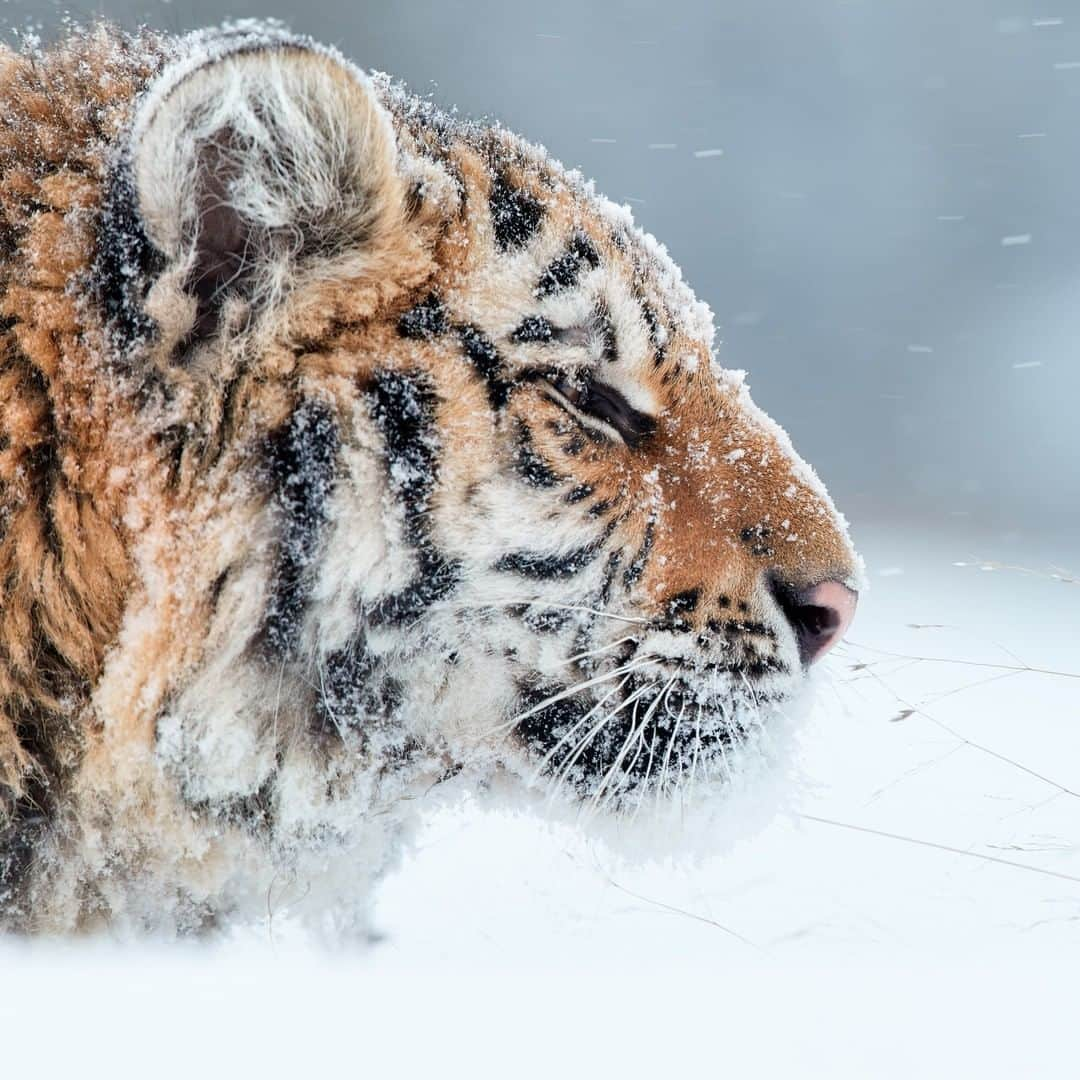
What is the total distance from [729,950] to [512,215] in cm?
186

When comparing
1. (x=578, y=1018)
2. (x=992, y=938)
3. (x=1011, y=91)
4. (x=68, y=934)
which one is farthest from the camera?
(x=1011, y=91)

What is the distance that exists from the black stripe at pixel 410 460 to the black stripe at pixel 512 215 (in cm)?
39

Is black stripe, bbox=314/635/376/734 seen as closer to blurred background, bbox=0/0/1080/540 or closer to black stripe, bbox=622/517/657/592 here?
black stripe, bbox=622/517/657/592

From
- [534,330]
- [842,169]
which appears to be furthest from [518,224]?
[842,169]

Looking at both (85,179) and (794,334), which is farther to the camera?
(794,334)

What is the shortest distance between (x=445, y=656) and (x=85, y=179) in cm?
119

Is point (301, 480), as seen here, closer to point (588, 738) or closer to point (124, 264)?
point (124, 264)

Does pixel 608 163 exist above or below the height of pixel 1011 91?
below

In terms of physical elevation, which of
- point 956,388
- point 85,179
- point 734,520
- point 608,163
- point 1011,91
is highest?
A: point 1011,91

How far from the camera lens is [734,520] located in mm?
2568

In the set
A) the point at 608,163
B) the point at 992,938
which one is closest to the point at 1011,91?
the point at 608,163

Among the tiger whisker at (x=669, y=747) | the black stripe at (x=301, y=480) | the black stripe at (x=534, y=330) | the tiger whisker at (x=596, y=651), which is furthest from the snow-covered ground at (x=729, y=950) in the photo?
the black stripe at (x=534, y=330)

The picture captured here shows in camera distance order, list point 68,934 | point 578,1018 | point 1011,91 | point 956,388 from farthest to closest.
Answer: point 1011,91 < point 956,388 < point 68,934 < point 578,1018

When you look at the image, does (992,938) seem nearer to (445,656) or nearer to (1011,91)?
(445,656)
